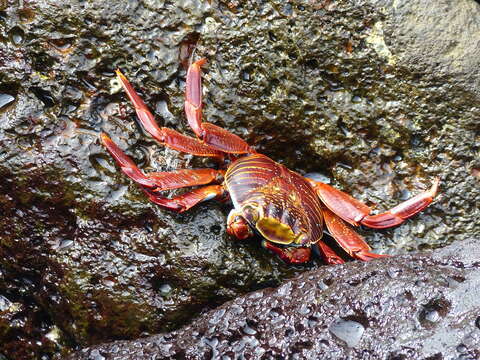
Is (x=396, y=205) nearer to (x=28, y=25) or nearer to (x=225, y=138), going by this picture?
(x=225, y=138)

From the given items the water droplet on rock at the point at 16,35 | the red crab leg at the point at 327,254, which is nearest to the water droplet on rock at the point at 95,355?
the red crab leg at the point at 327,254

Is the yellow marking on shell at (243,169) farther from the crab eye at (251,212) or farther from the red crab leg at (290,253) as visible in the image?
the red crab leg at (290,253)

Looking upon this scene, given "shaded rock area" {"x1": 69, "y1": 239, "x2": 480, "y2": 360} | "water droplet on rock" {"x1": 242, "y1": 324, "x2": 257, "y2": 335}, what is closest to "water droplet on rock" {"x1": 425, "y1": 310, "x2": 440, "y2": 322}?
"shaded rock area" {"x1": 69, "y1": 239, "x2": 480, "y2": 360}

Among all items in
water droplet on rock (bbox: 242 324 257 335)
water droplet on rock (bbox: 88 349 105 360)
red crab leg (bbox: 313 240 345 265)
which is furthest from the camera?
red crab leg (bbox: 313 240 345 265)

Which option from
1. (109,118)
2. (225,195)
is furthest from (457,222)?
(109,118)

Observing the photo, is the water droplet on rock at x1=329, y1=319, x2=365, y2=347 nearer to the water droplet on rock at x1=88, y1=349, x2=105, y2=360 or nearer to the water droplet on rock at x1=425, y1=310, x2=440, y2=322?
the water droplet on rock at x1=425, y1=310, x2=440, y2=322

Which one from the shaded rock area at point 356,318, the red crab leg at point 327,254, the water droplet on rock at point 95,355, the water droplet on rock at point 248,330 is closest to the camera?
the shaded rock area at point 356,318

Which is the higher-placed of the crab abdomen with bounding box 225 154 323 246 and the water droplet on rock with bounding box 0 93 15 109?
the water droplet on rock with bounding box 0 93 15 109

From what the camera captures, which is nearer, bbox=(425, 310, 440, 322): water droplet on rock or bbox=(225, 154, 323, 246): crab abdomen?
bbox=(425, 310, 440, 322): water droplet on rock
